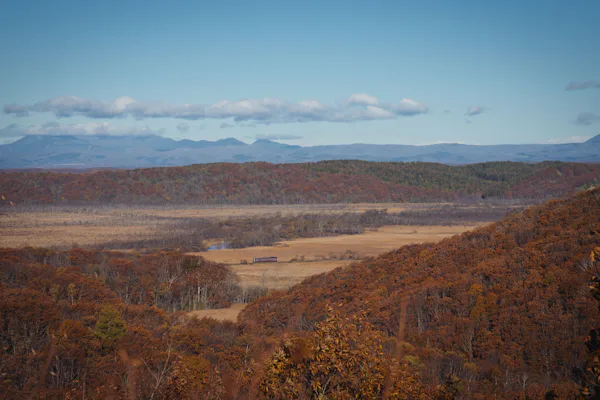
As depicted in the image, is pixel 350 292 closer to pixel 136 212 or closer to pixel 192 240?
pixel 192 240

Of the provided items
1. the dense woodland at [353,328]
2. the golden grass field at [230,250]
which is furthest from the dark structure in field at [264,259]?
the dense woodland at [353,328]

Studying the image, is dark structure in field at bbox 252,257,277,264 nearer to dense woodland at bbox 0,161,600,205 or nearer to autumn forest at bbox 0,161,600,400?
autumn forest at bbox 0,161,600,400

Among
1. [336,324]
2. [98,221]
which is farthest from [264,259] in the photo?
[98,221]

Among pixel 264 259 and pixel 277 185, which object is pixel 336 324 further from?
pixel 277 185

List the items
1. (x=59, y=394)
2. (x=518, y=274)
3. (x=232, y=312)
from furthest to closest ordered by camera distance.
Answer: (x=232, y=312)
(x=518, y=274)
(x=59, y=394)

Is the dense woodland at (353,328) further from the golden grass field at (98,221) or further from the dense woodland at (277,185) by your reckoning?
the dense woodland at (277,185)

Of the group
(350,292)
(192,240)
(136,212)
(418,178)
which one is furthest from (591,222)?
(418,178)
